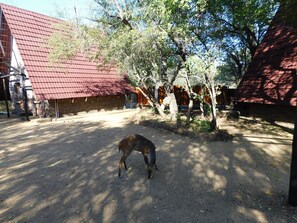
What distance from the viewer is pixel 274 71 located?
35.0ft

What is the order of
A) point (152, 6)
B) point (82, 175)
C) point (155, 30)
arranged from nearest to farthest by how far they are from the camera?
point (82, 175) < point (152, 6) < point (155, 30)

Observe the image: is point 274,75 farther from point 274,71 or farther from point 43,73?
point 43,73

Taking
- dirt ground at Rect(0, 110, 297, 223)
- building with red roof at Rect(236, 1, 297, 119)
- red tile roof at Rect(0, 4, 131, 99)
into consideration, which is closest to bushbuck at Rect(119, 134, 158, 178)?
dirt ground at Rect(0, 110, 297, 223)

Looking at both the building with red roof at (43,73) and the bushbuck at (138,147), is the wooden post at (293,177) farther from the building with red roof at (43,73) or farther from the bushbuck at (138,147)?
the building with red roof at (43,73)

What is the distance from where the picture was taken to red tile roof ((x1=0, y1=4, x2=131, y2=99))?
588 inches

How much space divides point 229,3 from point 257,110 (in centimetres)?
579

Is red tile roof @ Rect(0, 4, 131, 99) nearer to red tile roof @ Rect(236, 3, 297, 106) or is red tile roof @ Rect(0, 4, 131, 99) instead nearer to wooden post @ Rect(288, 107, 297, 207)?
red tile roof @ Rect(236, 3, 297, 106)

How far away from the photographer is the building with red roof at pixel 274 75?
9.76 meters

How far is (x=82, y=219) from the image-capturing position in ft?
12.9

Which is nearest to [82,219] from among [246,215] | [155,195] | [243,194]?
[155,195]

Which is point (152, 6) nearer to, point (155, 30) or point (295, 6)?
point (155, 30)

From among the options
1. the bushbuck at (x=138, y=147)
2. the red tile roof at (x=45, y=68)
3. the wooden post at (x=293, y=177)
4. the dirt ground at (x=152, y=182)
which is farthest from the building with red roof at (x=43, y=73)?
the wooden post at (x=293, y=177)

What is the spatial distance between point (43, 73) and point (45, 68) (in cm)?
52

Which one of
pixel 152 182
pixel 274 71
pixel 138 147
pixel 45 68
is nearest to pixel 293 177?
pixel 152 182
